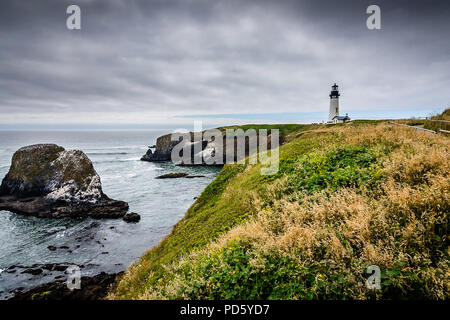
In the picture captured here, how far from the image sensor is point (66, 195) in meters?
38.2

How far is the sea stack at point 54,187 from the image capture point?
3550 centimetres

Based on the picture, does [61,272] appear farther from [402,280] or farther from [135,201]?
[402,280]

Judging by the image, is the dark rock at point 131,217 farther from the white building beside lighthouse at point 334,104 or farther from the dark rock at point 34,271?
the white building beside lighthouse at point 334,104

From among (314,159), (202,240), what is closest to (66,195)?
(202,240)

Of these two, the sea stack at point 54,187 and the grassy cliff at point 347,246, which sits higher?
the grassy cliff at point 347,246

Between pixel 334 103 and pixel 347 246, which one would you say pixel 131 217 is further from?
pixel 334 103

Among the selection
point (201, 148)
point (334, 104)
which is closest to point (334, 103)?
point (334, 104)

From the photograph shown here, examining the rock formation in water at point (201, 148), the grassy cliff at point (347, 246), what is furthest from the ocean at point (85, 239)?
the rock formation in water at point (201, 148)

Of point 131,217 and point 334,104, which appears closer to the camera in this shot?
point 131,217

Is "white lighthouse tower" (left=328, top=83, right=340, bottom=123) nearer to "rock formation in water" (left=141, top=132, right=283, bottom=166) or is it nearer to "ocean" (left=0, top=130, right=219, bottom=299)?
"rock formation in water" (left=141, top=132, right=283, bottom=166)

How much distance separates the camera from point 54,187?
132 feet

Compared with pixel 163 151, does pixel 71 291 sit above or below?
below

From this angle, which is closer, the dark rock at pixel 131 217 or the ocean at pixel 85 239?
the ocean at pixel 85 239

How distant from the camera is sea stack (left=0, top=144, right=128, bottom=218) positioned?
35.5 metres
